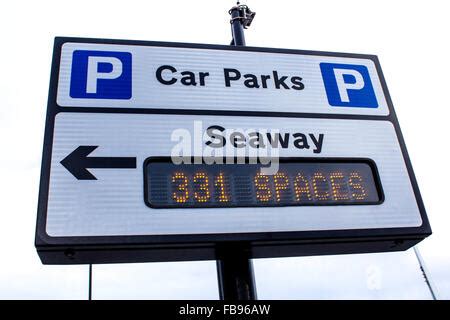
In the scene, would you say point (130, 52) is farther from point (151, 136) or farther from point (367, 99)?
point (367, 99)

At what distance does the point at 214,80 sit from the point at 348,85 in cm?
114

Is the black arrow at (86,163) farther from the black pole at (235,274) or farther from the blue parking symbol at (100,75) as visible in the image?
the black pole at (235,274)

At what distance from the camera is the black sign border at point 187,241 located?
245 cm

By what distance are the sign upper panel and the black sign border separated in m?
0.07

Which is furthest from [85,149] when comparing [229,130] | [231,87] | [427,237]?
[427,237]

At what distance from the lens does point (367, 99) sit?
355cm

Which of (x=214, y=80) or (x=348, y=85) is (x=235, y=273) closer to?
(x=214, y=80)

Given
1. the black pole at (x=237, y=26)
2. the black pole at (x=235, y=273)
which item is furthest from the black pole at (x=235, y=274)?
the black pole at (x=237, y=26)

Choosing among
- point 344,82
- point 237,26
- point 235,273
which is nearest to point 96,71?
point 237,26

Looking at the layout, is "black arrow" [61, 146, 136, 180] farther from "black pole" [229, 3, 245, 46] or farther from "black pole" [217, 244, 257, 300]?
"black pole" [229, 3, 245, 46]

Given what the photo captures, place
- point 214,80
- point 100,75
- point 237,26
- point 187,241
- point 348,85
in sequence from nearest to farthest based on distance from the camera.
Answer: point 187,241
point 100,75
point 214,80
point 348,85
point 237,26

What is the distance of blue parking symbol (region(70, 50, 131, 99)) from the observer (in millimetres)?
3031

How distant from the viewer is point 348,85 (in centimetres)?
360

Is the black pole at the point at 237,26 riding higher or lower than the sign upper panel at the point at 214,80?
higher
